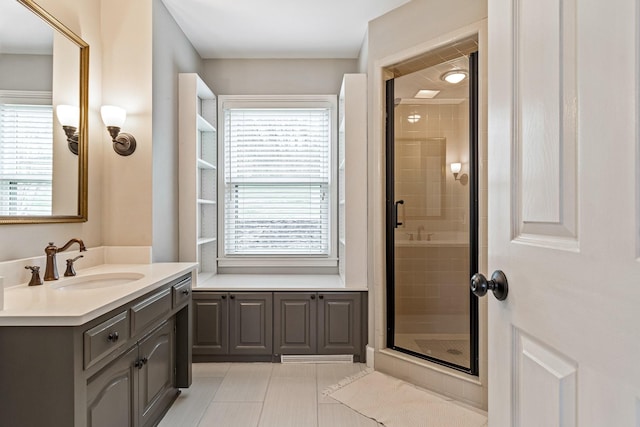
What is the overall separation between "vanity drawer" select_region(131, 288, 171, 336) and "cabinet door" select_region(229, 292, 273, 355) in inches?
36.1

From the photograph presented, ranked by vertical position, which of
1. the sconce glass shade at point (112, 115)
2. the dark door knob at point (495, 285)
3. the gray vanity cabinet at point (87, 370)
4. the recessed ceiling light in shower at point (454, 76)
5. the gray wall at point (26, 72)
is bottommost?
the gray vanity cabinet at point (87, 370)

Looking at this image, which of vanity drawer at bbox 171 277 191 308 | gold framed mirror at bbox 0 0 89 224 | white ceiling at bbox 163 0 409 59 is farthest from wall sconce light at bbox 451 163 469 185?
gold framed mirror at bbox 0 0 89 224

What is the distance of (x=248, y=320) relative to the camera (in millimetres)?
2928

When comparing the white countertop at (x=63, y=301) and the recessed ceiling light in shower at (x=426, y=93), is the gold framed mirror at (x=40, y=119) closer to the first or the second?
the white countertop at (x=63, y=301)

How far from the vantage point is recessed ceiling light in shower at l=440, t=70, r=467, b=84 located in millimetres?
2521

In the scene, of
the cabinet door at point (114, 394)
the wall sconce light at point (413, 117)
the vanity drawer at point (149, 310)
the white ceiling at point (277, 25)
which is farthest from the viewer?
the wall sconce light at point (413, 117)

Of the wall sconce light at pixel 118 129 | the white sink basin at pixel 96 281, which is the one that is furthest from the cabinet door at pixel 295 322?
the wall sconce light at pixel 118 129

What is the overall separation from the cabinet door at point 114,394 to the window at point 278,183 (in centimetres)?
188

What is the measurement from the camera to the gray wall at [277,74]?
3.54m

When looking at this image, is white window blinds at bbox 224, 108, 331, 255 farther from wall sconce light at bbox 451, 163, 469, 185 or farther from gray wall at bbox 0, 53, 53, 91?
gray wall at bbox 0, 53, 53, 91

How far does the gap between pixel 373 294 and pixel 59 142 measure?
2257 millimetres

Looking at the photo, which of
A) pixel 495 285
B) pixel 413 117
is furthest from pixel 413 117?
pixel 495 285

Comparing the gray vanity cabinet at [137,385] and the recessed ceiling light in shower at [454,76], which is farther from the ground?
the recessed ceiling light in shower at [454,76]

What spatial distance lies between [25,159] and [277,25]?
200 centimetres
